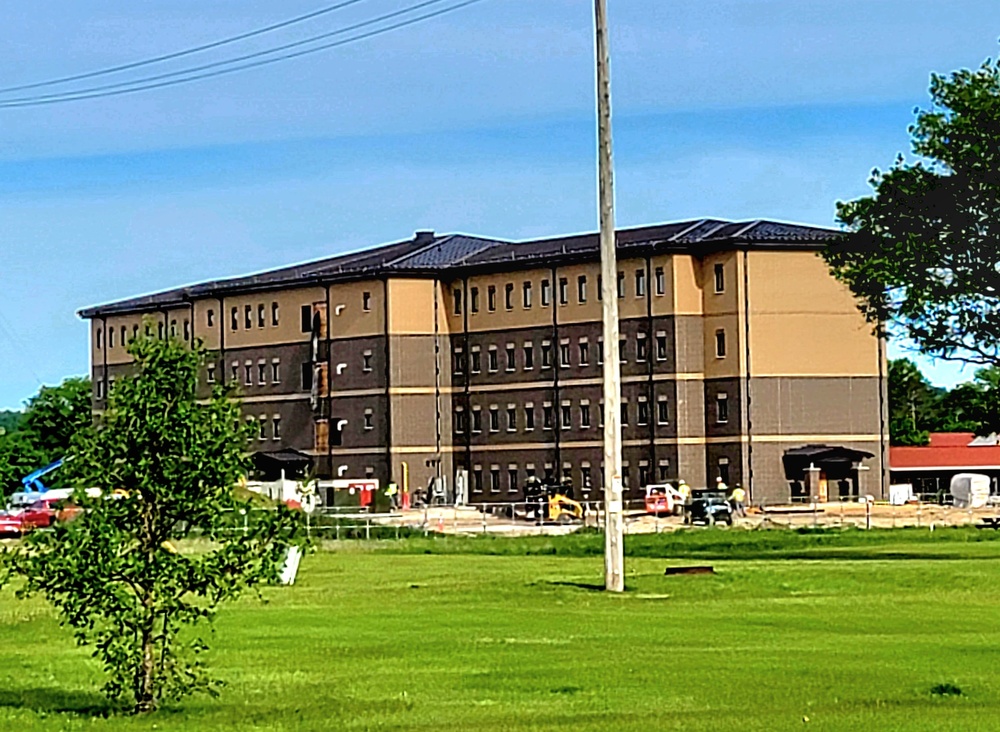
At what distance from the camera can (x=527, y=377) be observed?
121 metres

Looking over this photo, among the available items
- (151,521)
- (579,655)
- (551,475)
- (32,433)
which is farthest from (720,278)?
(151,521)

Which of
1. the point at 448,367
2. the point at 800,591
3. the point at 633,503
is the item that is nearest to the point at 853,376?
the point at 633,503

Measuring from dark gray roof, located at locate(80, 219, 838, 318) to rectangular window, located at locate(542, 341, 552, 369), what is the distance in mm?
4606

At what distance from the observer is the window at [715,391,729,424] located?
113438mm

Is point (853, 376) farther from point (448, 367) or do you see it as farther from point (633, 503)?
point (448, 367)

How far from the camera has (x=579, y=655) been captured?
2514 centimetres

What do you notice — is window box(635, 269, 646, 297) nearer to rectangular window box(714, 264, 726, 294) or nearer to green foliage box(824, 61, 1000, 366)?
rectangular window box(714, 264, 726, 294)

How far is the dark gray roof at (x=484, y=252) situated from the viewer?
371 ft

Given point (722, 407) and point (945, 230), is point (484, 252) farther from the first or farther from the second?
point (945, 230)

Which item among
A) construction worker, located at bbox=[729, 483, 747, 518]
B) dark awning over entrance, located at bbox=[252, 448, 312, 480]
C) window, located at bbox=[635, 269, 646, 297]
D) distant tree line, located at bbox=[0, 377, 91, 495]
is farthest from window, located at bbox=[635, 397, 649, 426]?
distant tree line, located at bbox=[0, 377, 91, 495]

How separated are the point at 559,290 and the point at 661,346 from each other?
720 cm

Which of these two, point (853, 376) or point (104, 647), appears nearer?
point (104, 647)

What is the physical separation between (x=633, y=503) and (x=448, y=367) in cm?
1717

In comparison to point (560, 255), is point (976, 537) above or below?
below
